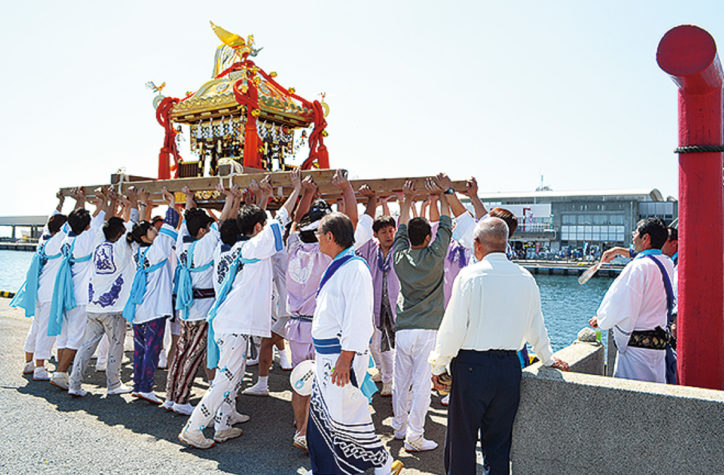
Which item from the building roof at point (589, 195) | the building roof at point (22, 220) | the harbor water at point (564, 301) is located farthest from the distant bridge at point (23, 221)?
the building roof at point (589, 195)

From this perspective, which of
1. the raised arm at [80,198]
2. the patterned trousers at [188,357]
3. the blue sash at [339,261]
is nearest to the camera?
the blue sash at [339,261]

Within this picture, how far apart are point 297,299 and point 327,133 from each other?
5.80 m

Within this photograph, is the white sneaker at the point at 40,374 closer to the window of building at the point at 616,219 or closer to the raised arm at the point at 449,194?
the raised arm at the point at 449,194

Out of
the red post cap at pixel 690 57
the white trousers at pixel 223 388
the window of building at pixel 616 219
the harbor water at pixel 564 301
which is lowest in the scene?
the harbor water at pixel 564 301

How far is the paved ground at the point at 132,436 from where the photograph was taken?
3.74m

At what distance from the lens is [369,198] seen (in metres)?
4.91

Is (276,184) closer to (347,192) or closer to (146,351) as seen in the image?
(347,192)

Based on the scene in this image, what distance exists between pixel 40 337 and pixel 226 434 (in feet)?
10.5

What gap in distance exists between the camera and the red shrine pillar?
300 cm

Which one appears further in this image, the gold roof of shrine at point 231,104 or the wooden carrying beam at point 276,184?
the gold roof of shrine at point 231,104

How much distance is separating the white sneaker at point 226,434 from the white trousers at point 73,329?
2379 millimetres

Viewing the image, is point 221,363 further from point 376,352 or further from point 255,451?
point 376,352

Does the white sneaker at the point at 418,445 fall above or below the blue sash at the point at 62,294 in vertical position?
below

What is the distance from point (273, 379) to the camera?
20.0 feet
